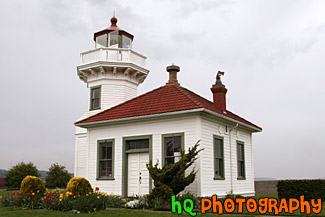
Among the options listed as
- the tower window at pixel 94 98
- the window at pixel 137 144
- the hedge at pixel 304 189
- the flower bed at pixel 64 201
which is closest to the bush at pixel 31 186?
the flower bed at pixel 64 201

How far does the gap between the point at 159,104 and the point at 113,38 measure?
31.6 ft

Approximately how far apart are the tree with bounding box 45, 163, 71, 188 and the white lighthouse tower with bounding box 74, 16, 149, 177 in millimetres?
7674

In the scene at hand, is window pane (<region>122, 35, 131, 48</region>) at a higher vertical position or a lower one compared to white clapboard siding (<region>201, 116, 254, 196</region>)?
higher

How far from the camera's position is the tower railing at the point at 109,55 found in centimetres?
2203

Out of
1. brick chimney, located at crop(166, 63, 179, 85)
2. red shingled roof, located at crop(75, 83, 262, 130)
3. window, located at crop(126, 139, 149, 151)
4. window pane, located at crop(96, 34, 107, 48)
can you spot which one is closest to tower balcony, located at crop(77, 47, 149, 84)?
window pane, located at crop(96, 34, 107, 48)

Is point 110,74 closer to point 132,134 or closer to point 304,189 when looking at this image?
point 132,134

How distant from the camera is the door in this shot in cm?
1561

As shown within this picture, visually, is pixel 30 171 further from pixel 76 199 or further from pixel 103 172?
pixel 76 199

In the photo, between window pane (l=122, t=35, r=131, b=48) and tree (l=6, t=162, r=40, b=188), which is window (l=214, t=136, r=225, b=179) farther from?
tree (l=6, t=162, r=40, b=188)

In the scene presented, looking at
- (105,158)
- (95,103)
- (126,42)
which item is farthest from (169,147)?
(126,42)

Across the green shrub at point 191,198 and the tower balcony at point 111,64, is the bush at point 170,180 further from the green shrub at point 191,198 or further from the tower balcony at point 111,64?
the tower balcony at point 111,64

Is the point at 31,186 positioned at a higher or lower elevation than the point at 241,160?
lower

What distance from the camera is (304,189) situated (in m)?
16.0

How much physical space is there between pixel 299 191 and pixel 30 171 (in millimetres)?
21857
